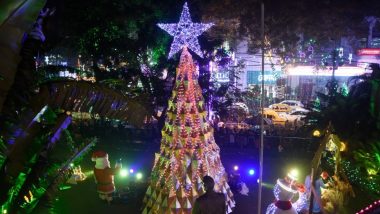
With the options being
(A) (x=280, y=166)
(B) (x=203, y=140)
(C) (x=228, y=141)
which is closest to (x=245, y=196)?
(B) (x=203, y=140)

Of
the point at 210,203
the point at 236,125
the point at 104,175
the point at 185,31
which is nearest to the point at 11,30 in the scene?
the point at 210,203

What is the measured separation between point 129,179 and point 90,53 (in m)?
6.36

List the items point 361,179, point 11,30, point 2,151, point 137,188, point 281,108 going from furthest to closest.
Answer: point 281,108, point 137,188, point 361,179, point 2,151, point 11,30

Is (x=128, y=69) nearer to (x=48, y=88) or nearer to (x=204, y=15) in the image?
(x=204, y=15)

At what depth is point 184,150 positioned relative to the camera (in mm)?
8297

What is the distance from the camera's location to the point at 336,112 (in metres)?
13.4

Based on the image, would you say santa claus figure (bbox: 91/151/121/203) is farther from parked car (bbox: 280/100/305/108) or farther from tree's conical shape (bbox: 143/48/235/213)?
parked car (bbox: 280/100/305/108)

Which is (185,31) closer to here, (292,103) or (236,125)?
(236,125)

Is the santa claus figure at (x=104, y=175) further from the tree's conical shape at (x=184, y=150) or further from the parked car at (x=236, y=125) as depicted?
the parked car at (x=236, y=125)

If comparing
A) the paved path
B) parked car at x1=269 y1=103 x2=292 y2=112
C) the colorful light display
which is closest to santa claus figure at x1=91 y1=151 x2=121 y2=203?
the paved path

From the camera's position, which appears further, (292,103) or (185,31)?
(292,103)

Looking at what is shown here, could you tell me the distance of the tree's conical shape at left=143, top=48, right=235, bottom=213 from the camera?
8.25 meters

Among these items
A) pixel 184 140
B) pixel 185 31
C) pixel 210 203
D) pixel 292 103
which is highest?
pixel 185 31

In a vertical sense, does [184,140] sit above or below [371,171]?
above
